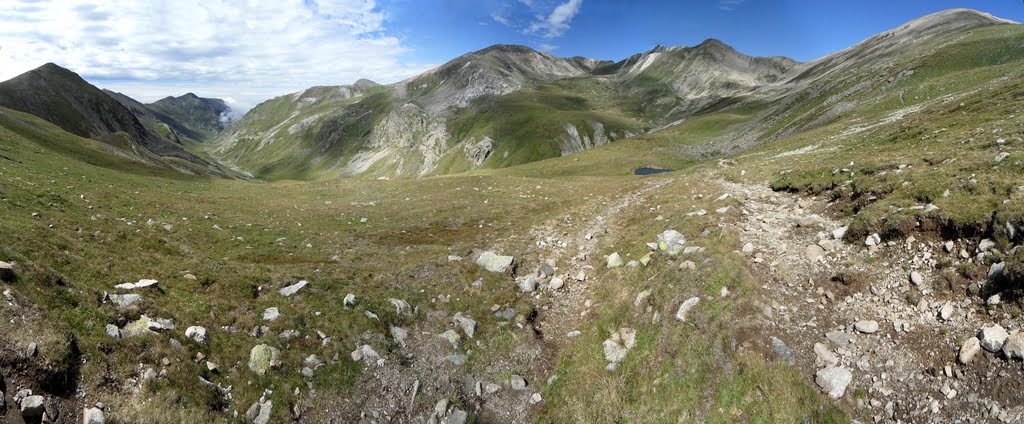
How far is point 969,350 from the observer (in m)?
10.0

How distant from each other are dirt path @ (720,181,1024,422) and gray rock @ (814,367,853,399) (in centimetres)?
10

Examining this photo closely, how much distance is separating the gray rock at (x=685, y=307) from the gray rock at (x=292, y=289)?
15740 millimetres

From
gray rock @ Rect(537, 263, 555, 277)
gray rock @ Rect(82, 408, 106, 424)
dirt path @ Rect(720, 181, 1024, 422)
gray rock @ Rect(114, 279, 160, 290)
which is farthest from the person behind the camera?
gray rock @ Rect(537, 263, 555, 277)

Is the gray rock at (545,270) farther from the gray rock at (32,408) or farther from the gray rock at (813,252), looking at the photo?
the gray rock at (32,408)

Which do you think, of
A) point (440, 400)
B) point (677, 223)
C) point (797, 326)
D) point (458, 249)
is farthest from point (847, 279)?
point (458, 249)

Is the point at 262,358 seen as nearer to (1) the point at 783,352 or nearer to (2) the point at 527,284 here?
(2) the point at 527,284

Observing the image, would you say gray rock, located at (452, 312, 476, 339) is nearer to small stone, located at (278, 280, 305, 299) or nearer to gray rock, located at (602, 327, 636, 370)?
gray rock, located at (602, 327, 636, 370)

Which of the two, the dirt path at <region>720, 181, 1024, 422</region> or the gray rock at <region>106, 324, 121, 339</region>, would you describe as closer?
the dirt path at <region>720, 181, 1024, 422</region>

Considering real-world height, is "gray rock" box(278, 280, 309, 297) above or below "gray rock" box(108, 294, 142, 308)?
below

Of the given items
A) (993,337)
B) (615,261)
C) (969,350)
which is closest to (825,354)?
(969,350)

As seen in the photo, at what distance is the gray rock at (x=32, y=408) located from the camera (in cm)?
856

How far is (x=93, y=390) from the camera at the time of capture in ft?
32.5

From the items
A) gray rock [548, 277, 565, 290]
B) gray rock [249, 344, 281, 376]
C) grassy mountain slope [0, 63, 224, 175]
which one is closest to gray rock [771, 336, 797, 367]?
gray rock [548, 277, 565, 290]

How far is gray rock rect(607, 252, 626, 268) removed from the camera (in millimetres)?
21219
